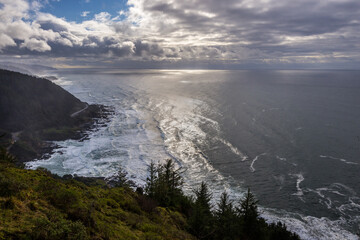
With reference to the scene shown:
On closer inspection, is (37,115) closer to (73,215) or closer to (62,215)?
(73,215)

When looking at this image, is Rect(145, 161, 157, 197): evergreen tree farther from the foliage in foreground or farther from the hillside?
the hillside

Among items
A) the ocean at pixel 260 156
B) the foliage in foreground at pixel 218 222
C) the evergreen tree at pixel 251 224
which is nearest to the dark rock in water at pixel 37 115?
the ocean at pixel 260 156

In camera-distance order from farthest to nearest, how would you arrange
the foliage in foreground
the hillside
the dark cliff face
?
the dark cliff face < the foliage in foreground < the hillside

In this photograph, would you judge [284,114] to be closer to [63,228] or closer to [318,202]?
[318,202]

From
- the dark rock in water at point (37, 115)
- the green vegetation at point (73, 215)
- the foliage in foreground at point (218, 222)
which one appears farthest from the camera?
the dark rock in water at point (37, 115)

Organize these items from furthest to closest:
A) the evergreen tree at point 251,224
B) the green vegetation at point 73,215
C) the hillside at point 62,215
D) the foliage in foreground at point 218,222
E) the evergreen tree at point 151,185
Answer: the evergreen tree at point 251,224
the evergreen tree at point 151,185
the foliage in foreground at point 218,222
the green vegetation at point 73,215
the hillside at point 62,215

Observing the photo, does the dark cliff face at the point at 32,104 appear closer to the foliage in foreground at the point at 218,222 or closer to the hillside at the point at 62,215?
the foliage in foreground at the point at 218,222

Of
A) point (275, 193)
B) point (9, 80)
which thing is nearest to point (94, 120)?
point (9, 80)

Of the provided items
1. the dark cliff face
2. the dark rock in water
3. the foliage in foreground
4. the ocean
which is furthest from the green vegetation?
the dark cliff face
